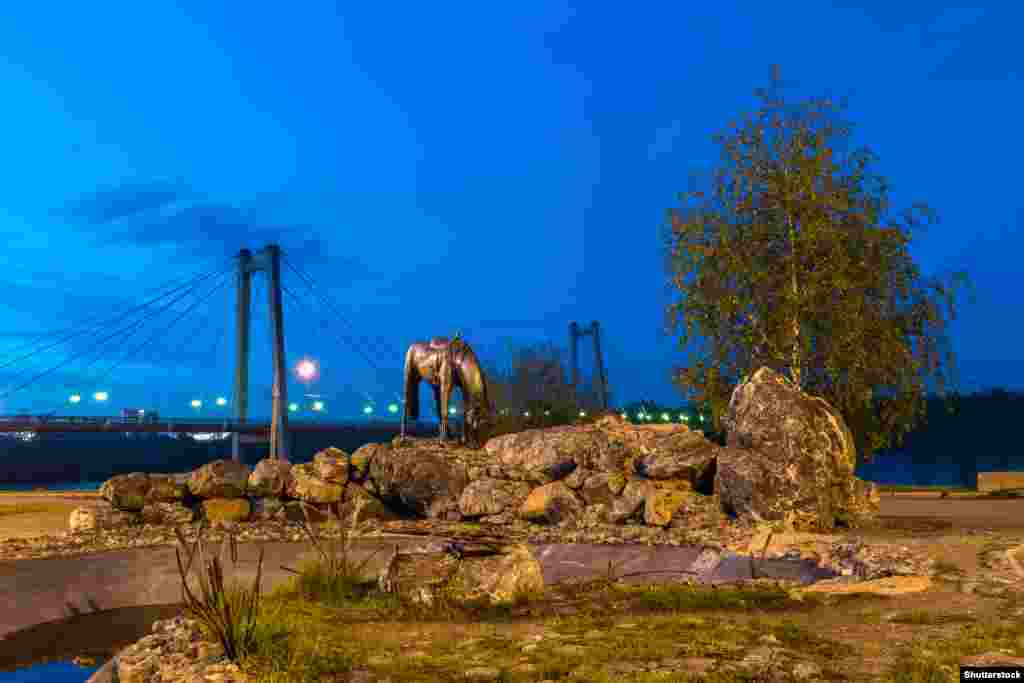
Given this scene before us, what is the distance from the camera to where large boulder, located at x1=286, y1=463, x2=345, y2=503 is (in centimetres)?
2414

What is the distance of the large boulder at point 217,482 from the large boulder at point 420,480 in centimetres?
355

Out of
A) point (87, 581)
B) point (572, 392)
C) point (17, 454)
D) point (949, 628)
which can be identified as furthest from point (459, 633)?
point (17, 454)

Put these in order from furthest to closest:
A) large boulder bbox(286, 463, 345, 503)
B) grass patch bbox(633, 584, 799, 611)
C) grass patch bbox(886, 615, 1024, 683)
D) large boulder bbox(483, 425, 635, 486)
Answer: large boulder bbox(286, 463, 345, 503), large boulder bbox(483, 425, 635, 486), grass patch bbox(633, 584, 799, 611), grass patch bbox(886, 615, 1024, 683)

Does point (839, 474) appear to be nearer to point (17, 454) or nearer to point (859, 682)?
point (859, 682)

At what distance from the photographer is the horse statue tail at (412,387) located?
27.7m

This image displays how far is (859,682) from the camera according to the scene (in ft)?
22.6

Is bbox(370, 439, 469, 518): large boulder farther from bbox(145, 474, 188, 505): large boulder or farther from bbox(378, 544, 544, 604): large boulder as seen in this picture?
bbox(378, 544, 544, 604): large boulder

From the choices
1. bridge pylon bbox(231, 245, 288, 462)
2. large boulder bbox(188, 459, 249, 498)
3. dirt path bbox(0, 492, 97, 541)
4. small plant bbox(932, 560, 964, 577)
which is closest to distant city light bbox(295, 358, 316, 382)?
bridge pylon bbox(231, 245, 288, 462)

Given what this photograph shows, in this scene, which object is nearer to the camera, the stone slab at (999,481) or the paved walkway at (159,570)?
the paved walkway at (159,570)

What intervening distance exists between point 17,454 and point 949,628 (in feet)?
325

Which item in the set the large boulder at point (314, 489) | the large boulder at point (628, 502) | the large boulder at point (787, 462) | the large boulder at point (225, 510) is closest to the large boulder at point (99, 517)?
the large boulder at point (225, 510)

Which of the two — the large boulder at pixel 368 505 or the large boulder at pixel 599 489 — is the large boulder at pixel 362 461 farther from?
the large boulder at pixel 599 489

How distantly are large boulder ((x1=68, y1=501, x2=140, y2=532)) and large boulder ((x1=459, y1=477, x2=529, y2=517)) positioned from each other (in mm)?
8536

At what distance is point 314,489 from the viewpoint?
24.2 meters
